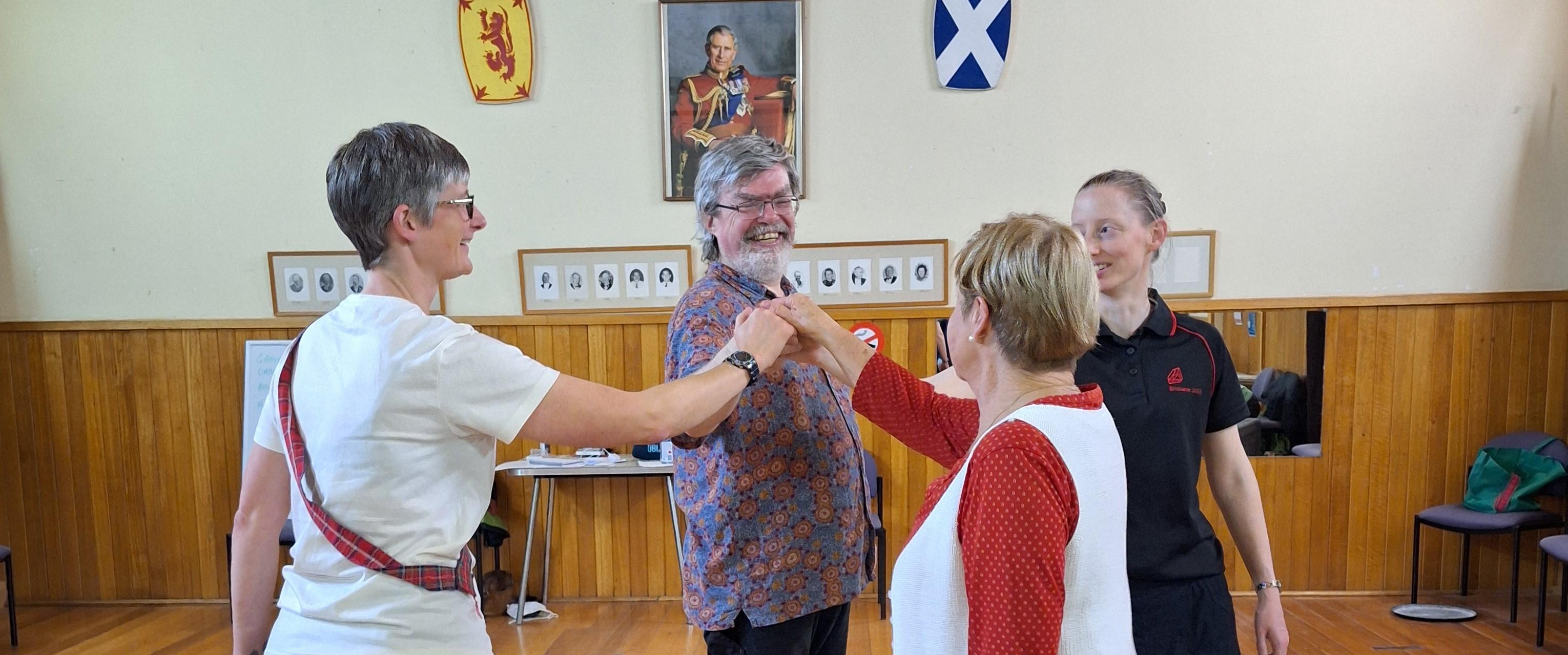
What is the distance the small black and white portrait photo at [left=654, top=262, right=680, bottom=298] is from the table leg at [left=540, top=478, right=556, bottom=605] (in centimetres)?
99

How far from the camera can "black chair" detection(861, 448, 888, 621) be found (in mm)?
4023

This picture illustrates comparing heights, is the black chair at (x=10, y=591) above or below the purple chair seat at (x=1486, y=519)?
below

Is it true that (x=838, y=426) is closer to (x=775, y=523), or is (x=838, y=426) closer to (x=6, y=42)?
(x=775, y=523)

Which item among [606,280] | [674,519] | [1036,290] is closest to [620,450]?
[674,519]

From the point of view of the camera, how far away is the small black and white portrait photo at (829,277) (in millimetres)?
4305

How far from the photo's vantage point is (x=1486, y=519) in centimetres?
391

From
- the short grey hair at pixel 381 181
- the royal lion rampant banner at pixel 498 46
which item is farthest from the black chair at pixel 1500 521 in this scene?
the royal lion rampant banner at pixel 498 46

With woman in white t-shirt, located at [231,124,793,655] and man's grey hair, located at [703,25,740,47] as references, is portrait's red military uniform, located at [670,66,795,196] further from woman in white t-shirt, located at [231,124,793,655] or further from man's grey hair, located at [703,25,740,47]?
woman in white t-shirt, located at [231,124,793,655]

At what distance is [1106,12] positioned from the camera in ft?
13.7

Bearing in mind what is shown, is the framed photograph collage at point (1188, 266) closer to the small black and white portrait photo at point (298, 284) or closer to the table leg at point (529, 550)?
the table leg at point (529, 550)

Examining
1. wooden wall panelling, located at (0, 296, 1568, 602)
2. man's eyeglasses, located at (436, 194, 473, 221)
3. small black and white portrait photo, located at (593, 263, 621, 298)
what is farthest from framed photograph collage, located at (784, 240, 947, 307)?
man's eyeglasses, located at (436, 194, 473, 221)

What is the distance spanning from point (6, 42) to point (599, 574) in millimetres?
3765

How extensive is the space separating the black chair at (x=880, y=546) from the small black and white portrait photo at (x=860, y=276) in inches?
29.9

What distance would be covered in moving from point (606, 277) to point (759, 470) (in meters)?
2.80
